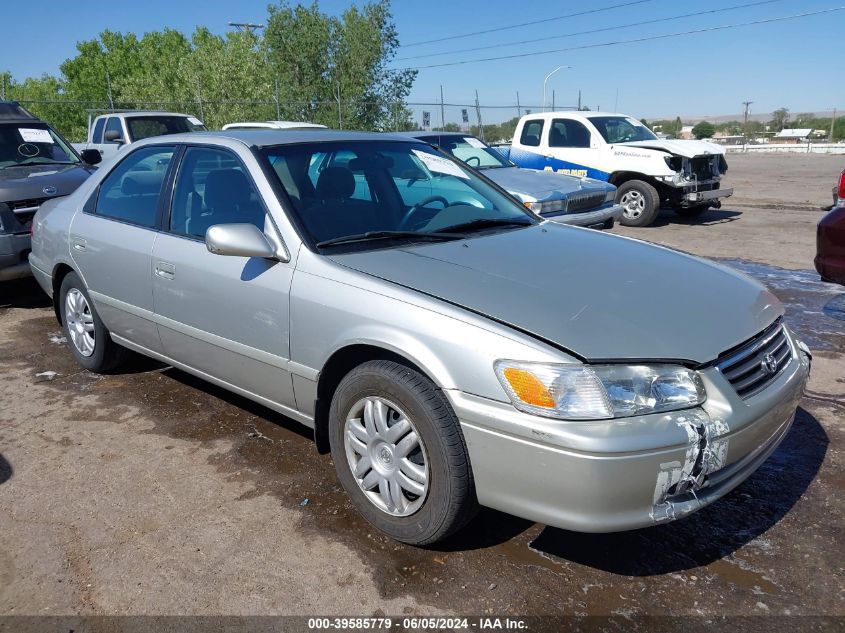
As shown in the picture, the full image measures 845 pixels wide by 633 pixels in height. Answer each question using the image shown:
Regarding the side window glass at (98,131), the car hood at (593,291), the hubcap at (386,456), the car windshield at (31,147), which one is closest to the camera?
the car hood at (593,291)

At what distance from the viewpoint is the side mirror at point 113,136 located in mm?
13703

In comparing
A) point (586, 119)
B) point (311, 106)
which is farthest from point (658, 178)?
point (311, 106)

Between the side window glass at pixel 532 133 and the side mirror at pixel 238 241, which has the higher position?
the side window glass at pixel 532 133

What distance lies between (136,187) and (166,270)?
846 millimetres

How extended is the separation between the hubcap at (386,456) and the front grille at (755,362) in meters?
1.17

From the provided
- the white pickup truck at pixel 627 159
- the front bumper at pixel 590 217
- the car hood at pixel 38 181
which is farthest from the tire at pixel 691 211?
the car hood at pixel 38 181

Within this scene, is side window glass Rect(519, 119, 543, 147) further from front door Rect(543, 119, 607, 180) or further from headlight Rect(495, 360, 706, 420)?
headlight Rect(495, 360, 706, 420)

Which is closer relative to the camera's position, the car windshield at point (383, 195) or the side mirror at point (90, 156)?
the car windshield at point (383, 195)

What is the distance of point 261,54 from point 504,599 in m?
29.2

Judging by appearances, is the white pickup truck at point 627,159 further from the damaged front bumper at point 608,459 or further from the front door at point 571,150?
the damaged front bumper at point 608,459

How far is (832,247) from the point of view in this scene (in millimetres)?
5305

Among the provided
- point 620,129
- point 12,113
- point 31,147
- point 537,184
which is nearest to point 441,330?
point 537,184

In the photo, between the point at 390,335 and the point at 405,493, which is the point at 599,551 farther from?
the point at 390,335

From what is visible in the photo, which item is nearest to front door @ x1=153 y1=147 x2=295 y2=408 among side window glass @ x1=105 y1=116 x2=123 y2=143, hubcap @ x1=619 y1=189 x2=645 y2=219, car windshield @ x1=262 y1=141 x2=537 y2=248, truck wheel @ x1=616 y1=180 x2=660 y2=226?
car windshield @ x1=262 y1=141 x2=537 y2=248
